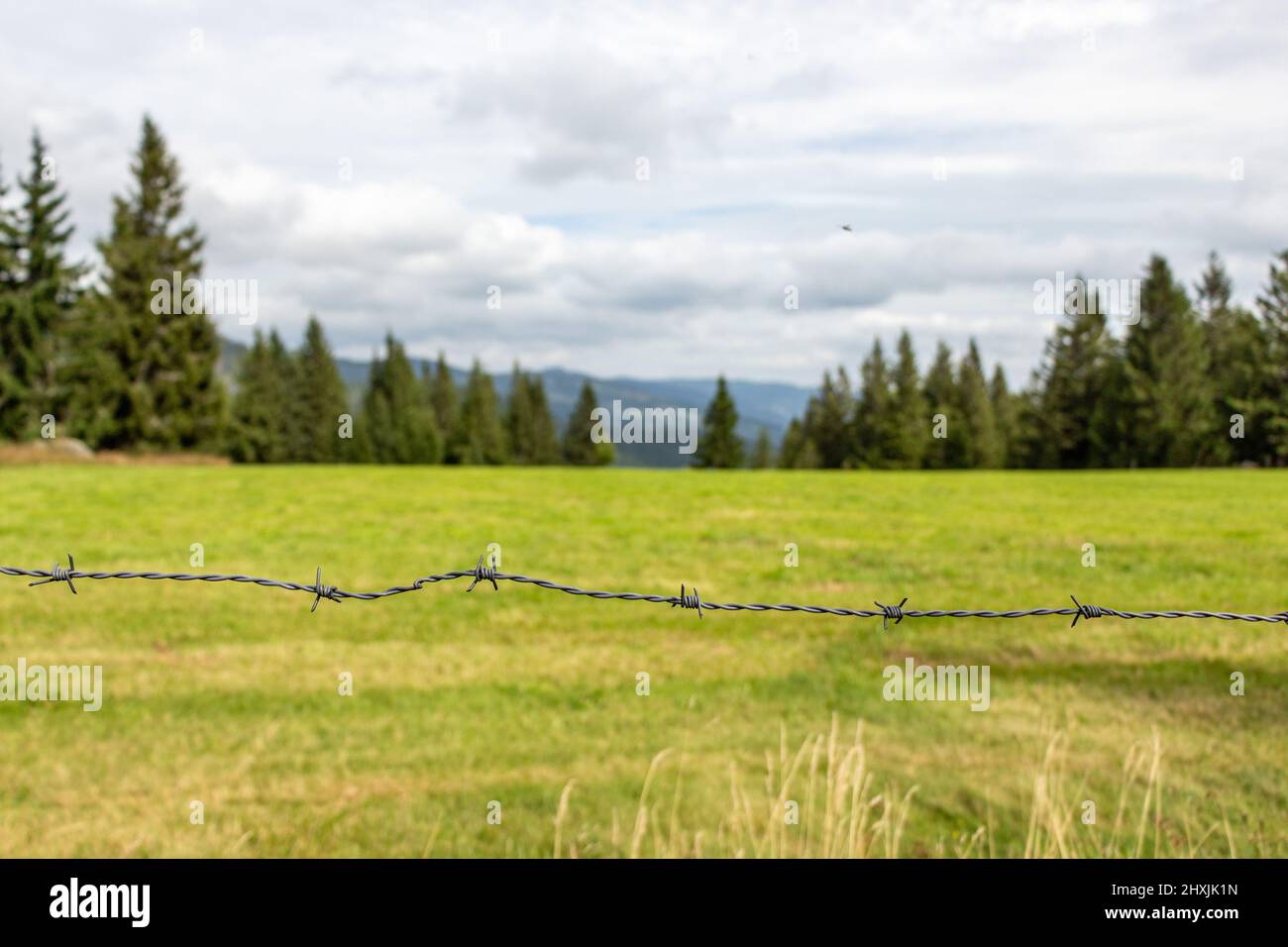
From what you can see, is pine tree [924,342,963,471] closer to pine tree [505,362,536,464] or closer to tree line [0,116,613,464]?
pine tree [505,362,536,464]

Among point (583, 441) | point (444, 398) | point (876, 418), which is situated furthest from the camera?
point (444, 398)

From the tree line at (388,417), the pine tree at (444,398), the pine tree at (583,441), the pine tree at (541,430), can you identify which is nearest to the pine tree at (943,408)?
the tree line at (388,417)

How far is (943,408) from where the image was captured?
77.9 meters

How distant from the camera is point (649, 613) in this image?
465 inches

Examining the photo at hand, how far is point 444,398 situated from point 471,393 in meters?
11.4

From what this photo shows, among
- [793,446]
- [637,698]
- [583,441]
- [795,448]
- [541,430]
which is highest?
[541,430]

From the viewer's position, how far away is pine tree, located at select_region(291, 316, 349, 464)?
83438mm

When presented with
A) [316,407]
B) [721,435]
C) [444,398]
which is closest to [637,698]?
[721,435]

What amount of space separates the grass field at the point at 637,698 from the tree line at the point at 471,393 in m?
18.0

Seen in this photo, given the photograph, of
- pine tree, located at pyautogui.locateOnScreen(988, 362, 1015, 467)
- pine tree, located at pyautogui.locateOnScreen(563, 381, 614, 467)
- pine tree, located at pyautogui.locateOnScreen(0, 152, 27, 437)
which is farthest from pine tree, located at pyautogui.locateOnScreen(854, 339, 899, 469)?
pine tree, located at pyautogui.locateOnScreen(0, 152, 27, 437)

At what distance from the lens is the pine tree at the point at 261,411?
75.7 m

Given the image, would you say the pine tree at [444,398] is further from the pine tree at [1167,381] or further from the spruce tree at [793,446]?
the pine tree at [1167,381]

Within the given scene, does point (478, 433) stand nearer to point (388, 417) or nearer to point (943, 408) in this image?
point (388, 417)
